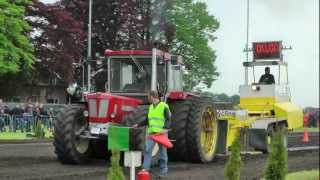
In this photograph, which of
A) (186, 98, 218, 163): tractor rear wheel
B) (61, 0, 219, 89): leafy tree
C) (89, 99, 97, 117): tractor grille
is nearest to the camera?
(89, 99, 97, 117): tractor grille

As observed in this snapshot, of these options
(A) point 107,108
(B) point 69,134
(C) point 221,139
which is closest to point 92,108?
(A) point 107,108

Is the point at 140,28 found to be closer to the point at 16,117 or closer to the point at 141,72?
the point at 16,117

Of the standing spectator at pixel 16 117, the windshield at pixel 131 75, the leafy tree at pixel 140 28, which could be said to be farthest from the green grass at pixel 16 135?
the windshield at pixel 131 75

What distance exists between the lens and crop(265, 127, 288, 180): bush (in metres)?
10.5

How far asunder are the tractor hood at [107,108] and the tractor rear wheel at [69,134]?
32 cm

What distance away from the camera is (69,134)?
16.0 meters

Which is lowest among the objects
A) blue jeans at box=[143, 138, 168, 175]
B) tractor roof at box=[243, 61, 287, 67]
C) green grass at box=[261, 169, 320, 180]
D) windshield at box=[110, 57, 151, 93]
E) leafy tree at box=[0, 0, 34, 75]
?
green grass at box=[261, 169, 320, 180]

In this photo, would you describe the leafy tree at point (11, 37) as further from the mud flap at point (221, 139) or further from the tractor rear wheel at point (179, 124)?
the tractor rear wheel at point (179, 124)

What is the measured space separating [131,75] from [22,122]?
59.0 ft

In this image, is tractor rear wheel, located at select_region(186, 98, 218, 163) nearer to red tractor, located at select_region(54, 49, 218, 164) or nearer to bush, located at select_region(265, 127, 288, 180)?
red tractor, located at select_region(54, 49, 218, 164)

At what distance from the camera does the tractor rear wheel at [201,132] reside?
16.8 m

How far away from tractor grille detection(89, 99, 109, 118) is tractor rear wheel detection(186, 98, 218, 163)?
6.58 ft

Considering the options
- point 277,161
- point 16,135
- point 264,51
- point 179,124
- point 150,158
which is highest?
point 264,51

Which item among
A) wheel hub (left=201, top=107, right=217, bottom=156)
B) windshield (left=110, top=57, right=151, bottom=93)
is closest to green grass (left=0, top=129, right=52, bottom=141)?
windshield (left=110, top=57, right=151, bottom=93)
